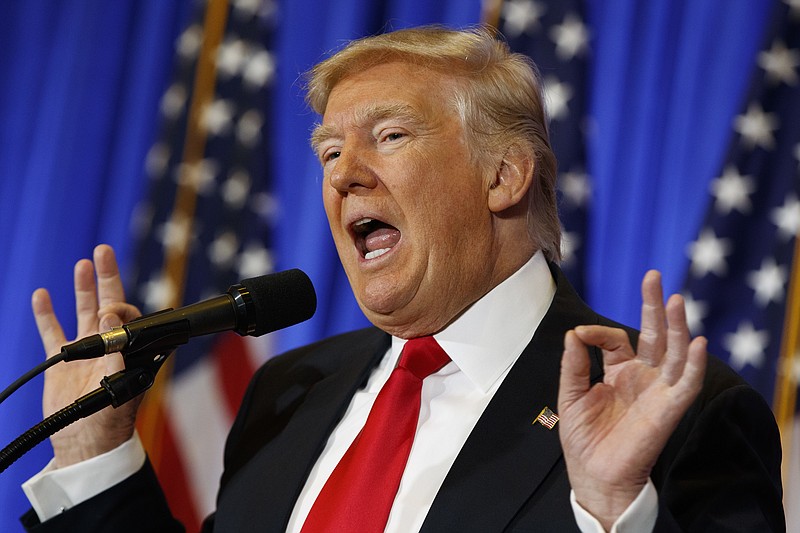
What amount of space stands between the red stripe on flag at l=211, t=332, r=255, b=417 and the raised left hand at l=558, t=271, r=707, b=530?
170 centimetres

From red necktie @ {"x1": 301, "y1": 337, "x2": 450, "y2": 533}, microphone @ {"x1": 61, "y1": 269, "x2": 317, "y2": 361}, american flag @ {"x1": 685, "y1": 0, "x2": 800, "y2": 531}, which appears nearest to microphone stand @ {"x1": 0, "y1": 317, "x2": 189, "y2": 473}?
microphone @ {"x1": 61, "y1": 269, "x2": 317, "y2": 361}

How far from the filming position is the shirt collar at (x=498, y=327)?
5.70ft

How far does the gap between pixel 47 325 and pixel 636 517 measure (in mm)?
1235

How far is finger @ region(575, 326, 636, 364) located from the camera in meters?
1.28

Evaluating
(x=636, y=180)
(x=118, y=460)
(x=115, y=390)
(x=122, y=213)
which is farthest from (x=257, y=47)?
(x=115, y=390)

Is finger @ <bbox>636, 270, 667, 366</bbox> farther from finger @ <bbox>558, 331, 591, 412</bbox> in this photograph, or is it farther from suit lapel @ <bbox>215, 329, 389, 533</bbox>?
suit lapel @ <bbox>215, 329, 389, 533</bbox>

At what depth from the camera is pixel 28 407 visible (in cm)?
296

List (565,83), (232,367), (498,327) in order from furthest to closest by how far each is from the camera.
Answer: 1. (232,367)
2. (565,83)
3. (498,327)

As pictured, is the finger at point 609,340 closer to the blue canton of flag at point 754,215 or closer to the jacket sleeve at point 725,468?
the jacket sleeve at point 725,468

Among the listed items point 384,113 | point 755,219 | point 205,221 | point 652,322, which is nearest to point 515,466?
point 652,322

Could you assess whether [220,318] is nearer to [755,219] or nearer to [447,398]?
[447,398]

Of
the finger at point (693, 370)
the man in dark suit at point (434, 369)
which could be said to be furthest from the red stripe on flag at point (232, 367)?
the finger at point (693, 370)

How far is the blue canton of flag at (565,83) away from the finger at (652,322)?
1138mm

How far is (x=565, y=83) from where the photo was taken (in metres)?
2.56
